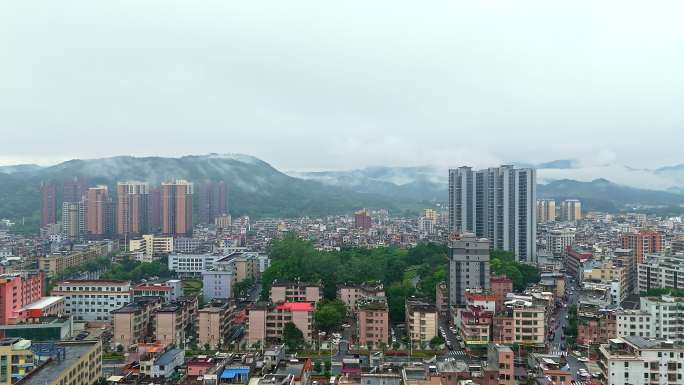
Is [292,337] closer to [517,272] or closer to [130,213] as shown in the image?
[517,272]

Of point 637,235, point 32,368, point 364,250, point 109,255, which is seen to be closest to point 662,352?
point 32,368

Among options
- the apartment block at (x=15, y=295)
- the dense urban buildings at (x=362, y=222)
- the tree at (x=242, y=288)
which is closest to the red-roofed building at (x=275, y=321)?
the apartment block at (x=15, y=295)

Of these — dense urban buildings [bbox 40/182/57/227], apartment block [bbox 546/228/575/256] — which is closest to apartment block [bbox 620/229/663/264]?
apartment block [bbox 546/228/575/256]

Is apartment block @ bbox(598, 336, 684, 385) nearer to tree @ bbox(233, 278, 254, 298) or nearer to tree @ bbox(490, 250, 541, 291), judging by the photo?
tree @ bbox(490, 250, 541, 291)

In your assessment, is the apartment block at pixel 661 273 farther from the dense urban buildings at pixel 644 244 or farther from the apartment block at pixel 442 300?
the apartment block at pixel 442 300

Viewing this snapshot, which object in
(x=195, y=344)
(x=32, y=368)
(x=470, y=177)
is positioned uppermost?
(x=470, y=177)

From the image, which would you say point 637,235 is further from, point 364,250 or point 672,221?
point 672,221
